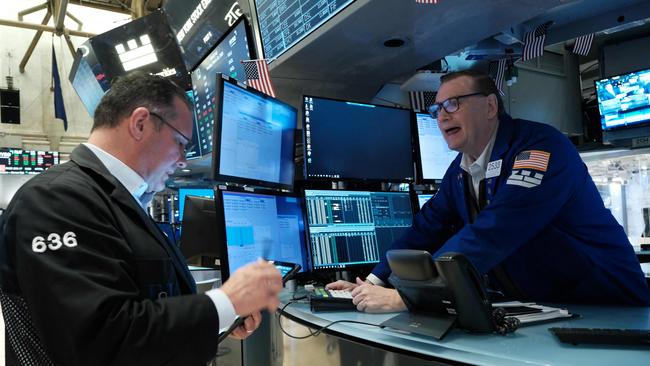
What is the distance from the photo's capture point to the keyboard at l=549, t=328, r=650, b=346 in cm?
106

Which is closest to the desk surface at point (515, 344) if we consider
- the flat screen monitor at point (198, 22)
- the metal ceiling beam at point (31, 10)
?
the flat screen monitor at point (198, 22)

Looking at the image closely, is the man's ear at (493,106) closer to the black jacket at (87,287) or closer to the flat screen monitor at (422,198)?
the flat screen monitor at (422,198)

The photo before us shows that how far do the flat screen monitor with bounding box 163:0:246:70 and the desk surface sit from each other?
2.79 metres

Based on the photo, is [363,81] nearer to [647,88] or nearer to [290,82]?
[290,82]

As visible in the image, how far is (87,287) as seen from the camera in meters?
0.90

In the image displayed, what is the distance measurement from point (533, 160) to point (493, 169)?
0.19 metres

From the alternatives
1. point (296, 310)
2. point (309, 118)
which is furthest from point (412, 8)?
point (296, 310)

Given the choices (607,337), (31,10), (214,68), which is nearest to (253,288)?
(607,337)

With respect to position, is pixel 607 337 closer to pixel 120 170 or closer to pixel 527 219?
pixel 527 219

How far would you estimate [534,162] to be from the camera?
1.58m

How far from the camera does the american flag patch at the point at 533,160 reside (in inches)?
61.9

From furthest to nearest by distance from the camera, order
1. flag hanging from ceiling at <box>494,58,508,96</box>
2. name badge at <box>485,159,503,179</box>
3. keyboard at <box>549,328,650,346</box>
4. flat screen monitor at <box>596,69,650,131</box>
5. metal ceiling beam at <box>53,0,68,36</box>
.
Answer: metal ceiling beam at <box>53,0,68,36</box>
flat screen monitor at <box>596,69,650,131</box>
flag hanging from ceiling at <box>494,58,508,96</box>
name badge at <box>485,159,503,179</box>
keyboard at <box>549,328,650,346</box>

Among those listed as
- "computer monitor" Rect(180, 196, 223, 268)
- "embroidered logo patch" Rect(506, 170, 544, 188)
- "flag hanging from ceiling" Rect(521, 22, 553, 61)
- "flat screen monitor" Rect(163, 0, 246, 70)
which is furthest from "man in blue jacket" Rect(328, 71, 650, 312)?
"flat screen monitor" Rect(163, 0, 246, 70)

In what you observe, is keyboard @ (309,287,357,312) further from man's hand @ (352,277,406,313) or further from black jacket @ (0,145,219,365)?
black jacket @ (0,145,219,365)
